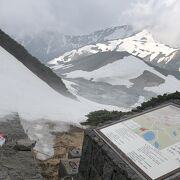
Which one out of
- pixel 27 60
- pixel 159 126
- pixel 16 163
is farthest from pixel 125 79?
pixel 159 126

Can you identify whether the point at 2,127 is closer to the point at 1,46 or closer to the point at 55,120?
the point at 55,120

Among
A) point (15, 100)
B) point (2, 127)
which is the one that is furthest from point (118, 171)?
point (15, 100)

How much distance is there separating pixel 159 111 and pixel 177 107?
0.44 m

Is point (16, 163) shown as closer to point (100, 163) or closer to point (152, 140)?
point (100, 163)

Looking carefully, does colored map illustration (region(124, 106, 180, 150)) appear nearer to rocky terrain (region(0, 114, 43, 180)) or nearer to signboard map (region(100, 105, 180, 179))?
signboard map (region(100, 105, 180, 179))

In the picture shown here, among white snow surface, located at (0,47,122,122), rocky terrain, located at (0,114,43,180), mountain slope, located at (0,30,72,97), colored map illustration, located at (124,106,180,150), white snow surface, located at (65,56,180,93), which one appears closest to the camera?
colored map illustration, located at (124,106,180,150)

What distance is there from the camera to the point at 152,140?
24.4 feet

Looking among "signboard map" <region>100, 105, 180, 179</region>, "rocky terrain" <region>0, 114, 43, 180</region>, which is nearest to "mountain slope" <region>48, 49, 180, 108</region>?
"rocky terrain" <region>0, 114, 43, 180</region>

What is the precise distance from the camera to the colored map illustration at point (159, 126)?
289 inches

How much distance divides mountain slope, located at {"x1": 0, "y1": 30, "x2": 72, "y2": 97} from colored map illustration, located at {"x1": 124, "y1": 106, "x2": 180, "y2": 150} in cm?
2528

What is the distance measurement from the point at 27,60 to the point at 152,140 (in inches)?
1121

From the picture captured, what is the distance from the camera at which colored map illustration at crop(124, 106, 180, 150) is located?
7.34 m

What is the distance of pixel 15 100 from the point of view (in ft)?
67.9

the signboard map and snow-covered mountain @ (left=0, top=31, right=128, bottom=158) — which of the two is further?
snow-covered mountain @ (left=0, top=31, right=128, bottom=158)
